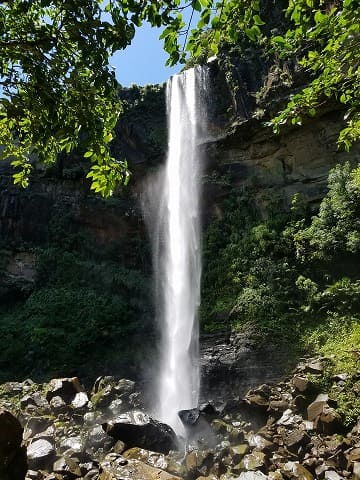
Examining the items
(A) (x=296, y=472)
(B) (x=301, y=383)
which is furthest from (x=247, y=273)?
(A) (x=296, y=472)

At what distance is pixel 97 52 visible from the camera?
331 centimetres

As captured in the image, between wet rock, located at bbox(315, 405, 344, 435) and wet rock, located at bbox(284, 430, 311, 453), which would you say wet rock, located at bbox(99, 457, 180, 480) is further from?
wet rock, located at bbox(315, 405, 344, 435)

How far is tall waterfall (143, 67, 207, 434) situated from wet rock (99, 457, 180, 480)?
19.1ft

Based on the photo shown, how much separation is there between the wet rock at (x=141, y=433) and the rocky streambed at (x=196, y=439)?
0.07ft

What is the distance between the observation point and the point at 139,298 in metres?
18.4

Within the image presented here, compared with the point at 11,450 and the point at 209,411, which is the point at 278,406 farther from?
the point at 11,450

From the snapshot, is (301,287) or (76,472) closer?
(76,472)

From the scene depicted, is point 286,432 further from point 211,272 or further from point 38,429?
point 211,272

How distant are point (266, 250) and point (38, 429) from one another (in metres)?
10.3

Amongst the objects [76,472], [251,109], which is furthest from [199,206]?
[76,472]

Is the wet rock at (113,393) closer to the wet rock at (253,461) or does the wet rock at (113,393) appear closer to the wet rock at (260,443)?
the wet rock at (260,443)

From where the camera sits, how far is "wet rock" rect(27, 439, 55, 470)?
8280 millimetres

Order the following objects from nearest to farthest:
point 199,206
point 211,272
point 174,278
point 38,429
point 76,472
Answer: point 76,472 < point 38,429 < point 211,272 < point 174,278 < point 199,206

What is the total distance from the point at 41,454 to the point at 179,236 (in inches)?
478
